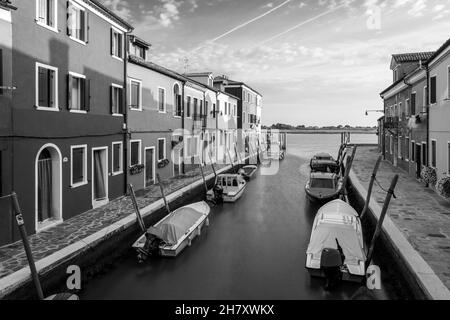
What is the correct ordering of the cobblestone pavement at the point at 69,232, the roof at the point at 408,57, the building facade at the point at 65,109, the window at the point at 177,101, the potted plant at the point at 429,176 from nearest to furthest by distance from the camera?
the cobblestone pavement at the point at 69,232
the building facade at the point at 65,109
the potted plant at the point at 429,176
the window at the point at 177,101
the roof at the point at 408,57

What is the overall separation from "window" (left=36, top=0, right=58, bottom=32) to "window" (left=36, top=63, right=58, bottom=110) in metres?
1.48

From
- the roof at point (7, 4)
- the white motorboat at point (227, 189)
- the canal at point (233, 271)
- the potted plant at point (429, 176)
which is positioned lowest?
the canal at point (233, 271)

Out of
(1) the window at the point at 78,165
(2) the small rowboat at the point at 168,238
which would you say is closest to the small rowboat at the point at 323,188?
(2) the small rowboat at the point at 168,238

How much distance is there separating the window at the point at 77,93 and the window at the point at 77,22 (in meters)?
1.56

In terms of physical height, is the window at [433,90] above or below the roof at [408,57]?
below

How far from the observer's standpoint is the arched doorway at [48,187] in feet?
40.6

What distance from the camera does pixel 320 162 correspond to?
99.8 feet

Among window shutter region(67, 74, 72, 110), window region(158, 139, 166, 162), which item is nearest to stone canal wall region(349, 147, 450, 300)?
window region(158, 139, 166, 162)

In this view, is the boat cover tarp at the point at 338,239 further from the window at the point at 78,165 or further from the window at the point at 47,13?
the window at the point at 47,13

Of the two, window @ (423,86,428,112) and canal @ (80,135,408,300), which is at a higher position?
window @ (423,86,428,112)

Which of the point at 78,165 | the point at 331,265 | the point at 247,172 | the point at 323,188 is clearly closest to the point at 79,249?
the point at 78,165

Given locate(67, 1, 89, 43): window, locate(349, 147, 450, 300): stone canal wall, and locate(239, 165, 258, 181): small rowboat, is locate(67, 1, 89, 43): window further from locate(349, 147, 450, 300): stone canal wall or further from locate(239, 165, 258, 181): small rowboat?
locate(239, 165, 258, 181): small rowboat

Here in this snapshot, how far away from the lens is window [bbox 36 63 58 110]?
473 inches

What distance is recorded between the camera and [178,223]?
42.1ft
